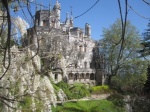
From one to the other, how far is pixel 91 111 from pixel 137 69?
13.9 metres

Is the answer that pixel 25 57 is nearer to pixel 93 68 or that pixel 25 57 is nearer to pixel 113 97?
pixel 113 97

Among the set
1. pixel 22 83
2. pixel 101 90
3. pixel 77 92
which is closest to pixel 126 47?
pixel 101 90

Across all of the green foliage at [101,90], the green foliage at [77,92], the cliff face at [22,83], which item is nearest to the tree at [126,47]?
the green foliage at [101,90]

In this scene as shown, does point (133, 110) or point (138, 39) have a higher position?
point (138, 39)

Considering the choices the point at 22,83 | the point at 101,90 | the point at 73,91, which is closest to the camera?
the point at 22,83

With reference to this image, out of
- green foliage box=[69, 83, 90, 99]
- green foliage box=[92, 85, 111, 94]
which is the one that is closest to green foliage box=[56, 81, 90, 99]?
green foliage box=[69, 83, 90, 99]

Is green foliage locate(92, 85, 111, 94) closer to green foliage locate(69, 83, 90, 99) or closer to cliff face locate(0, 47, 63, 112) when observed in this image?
green foliage locate(69, 83, 90, 99)

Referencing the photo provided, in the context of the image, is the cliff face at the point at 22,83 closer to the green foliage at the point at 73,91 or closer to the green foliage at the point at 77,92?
the green foliage at the point at 73,91

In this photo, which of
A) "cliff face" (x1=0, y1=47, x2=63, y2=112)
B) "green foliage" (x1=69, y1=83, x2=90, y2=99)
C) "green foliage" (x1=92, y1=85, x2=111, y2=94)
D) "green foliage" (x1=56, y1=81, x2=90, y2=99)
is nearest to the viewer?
"cliff face" (x1=0, y1=47, x2=63, y2=112)

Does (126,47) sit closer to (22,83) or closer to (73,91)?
(73,91)

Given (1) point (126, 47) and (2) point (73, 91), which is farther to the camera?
(1) point (126, 47)

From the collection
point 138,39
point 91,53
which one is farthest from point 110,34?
point 91,53

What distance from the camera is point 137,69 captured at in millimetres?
29953

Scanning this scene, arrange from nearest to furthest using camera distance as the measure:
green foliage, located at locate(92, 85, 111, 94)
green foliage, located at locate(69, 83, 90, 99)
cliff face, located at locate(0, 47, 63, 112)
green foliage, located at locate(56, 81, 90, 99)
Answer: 1. cliff face, located at locate(0, 47, 63, 112)
2. green foliage, located at locate(56, 81, 90, 99)
3. green foliage, located at locate(69, 83, 90, 99)
4. green foliage, located at locate(92, 85, 111, 94)
